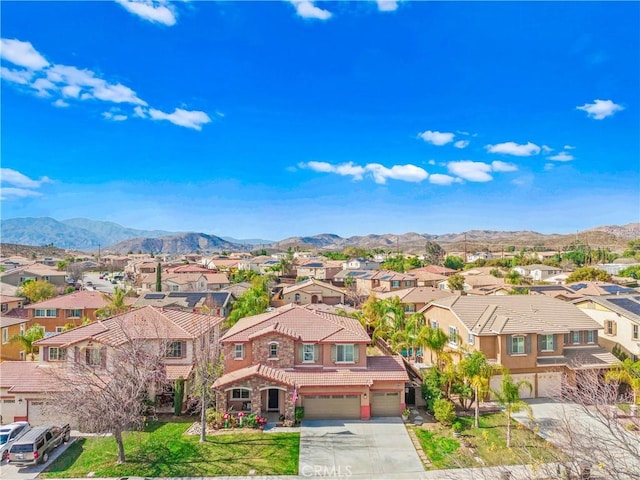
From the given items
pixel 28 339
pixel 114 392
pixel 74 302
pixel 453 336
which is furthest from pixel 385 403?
pixel 74 302

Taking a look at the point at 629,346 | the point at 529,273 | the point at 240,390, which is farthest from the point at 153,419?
the point at 529,273

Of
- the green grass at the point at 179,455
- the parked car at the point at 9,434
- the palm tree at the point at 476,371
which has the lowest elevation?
the green grass at the point at 179,455

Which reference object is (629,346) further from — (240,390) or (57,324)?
(57,324)

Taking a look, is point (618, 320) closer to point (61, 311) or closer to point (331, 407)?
point (331, 407)

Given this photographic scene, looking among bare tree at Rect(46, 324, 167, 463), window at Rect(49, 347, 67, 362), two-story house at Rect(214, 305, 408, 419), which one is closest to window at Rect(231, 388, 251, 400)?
two-story house at Rect(214, 305, 408, 419)

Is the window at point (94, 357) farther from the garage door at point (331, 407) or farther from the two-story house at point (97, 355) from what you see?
the garage door at point (331, 407)

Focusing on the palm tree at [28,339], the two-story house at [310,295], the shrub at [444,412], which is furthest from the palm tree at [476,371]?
the two-story house at [310,295]

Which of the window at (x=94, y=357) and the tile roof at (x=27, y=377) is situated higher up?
the window at (x=94, y=357)

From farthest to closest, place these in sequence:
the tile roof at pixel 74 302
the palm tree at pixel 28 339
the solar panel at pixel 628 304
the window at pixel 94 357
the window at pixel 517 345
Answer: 1. the tile roof at pixel 74 302
2. the palm tree at pixel 28 339
3. the solar panel at pixel 628 304
4. the window at pixel 517 345
5. the window at pixel 94 357

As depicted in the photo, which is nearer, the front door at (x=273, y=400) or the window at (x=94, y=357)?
the front door at (x=273, y=400)
